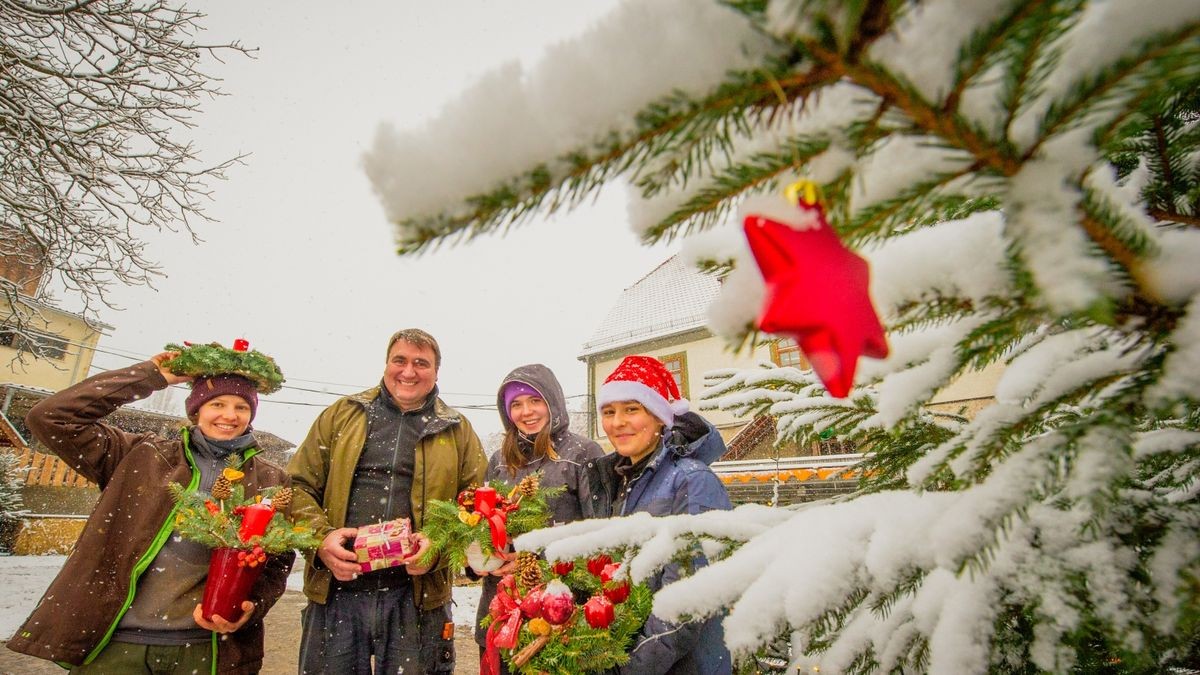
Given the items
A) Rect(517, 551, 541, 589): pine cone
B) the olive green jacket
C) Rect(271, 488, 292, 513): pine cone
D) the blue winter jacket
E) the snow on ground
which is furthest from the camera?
the snow on ground

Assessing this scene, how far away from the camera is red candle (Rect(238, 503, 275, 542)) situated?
237cm

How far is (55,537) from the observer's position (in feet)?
30.9

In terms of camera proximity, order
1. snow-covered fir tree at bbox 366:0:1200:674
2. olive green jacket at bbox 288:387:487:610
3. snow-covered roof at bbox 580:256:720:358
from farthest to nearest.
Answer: snow-covered roof at bbox 580:256:720:358 < olive green jacket at bbox 288:387:487:610 < snow-covered fir tree at bbox 366:0:1200:674

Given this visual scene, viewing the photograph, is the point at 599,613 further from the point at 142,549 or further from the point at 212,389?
the point at 212,389

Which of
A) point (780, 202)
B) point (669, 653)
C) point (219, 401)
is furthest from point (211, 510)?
point (780, 202)

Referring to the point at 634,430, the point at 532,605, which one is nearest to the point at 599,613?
the point at 532,605

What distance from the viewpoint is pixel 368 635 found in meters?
2.68

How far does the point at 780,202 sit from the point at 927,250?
0.26 m

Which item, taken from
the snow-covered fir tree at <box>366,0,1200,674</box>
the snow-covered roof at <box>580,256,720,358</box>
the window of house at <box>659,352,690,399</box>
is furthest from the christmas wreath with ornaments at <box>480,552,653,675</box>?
the snow-covered roof at <box>580,256,720,358</box>

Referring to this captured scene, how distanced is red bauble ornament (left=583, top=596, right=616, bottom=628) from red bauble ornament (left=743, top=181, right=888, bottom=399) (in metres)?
1.38

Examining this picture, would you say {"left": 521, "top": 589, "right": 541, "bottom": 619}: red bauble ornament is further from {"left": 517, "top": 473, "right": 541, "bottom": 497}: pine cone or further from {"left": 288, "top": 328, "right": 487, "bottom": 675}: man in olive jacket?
{"left": 288, "top": 328, "right": 487, "bottom": 675}: man in olive jacket

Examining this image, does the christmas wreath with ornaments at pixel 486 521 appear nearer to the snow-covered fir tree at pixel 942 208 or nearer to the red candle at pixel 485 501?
the red candle at pixel 485 501

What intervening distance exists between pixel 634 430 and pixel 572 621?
3.30 feet

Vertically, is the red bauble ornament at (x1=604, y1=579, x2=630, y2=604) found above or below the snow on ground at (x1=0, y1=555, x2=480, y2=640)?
above
